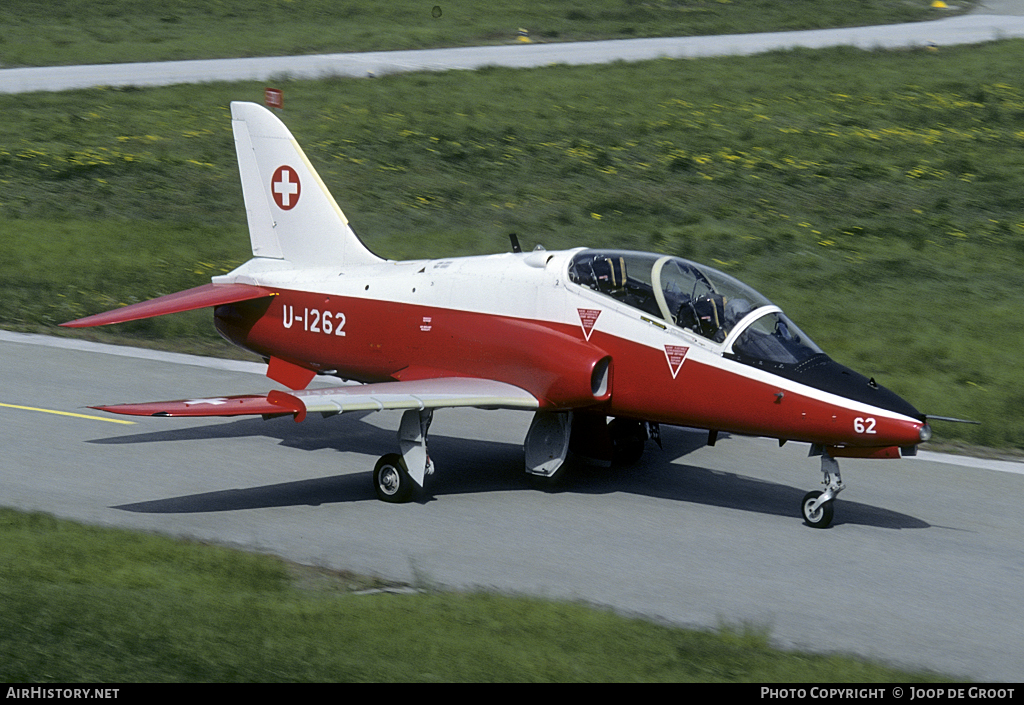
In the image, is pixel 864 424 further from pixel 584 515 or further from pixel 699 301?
pixel 584 515

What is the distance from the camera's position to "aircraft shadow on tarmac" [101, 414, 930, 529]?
13.1 metres

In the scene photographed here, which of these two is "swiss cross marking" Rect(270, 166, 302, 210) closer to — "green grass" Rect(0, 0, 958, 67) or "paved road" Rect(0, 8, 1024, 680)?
"paved road" Rect(0, 8, 1024, 680)

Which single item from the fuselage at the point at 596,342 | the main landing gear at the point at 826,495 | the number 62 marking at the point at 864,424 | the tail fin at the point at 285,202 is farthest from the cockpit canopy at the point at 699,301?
the tail fin at the point at 285,202

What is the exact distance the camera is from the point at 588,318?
518 inches

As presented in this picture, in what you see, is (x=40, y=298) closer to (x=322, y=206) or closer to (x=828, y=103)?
(x=322, y=206)

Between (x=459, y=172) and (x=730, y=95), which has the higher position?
(x=730, y=95)

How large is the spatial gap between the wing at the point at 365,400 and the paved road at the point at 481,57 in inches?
1045

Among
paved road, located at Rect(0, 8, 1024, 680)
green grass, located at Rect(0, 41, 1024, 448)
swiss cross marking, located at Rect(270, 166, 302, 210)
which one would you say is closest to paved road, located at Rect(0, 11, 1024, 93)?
green grass, located at Rect(0, 41, 1024, 448)

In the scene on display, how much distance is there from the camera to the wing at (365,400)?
1216 centimetres

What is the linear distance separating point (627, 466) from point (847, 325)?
21.8 ft

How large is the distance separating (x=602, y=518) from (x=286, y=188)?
6378 millimetres

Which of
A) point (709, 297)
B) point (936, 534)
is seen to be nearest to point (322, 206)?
point (709, 297)

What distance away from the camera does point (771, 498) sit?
13508 mm

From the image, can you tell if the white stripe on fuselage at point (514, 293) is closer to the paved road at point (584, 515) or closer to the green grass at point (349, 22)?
the paved road at point (584, 515)
